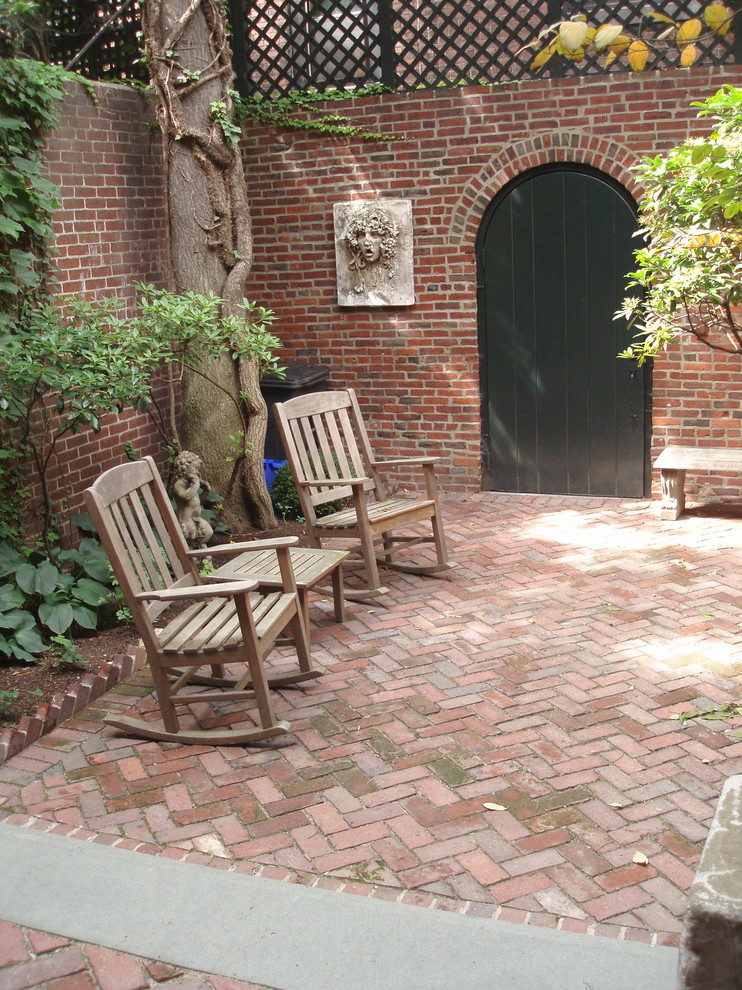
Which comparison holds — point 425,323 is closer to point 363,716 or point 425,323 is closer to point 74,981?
point 363,716

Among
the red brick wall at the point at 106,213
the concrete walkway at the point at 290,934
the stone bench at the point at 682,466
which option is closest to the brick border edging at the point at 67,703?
the concrete walkway at the point at 290,934

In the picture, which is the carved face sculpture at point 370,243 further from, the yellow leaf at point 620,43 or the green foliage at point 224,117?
the yellow leaf at point 620,43

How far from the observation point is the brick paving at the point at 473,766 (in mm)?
3435

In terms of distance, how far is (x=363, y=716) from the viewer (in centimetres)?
458

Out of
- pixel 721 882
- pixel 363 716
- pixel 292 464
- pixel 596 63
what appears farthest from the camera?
pixel 596 63

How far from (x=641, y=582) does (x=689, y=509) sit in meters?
1.61

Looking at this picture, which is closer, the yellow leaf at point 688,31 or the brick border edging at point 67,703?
the yellow leaf at point 688,31

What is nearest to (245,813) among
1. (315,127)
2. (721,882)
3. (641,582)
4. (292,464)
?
(721,882)

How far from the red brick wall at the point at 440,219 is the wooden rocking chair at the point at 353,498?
162 cm

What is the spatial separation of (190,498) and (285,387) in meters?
1.67

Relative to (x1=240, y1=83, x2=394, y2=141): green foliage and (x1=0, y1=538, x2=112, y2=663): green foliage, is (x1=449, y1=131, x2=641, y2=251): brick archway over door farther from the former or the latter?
(x1=0, y1=538, x2=112, y2=663): green foliage

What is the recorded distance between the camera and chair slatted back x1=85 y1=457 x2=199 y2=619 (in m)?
4.23

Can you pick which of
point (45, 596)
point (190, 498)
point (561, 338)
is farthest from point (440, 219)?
point (45, 596)

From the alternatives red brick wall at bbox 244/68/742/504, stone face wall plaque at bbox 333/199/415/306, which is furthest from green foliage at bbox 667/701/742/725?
stone face wall plaque at bbox 333/199/415/306
